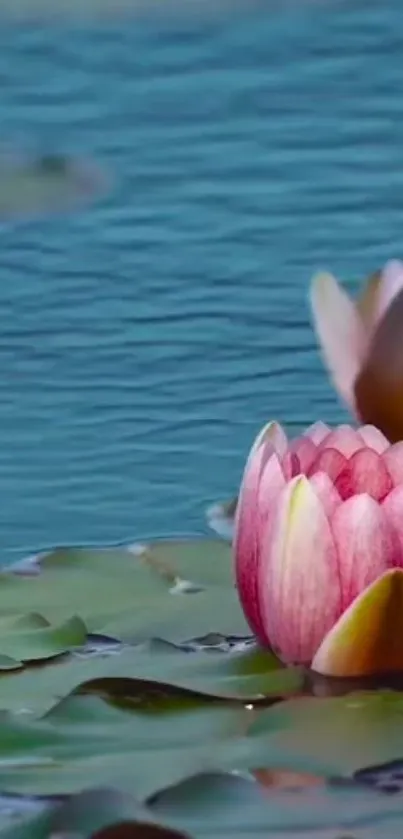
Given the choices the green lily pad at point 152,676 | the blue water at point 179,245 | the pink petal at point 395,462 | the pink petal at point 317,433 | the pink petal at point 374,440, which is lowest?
the green lily pad at point 152,676

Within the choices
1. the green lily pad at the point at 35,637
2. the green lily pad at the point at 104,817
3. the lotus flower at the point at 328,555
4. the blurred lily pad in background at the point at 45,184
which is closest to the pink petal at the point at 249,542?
the lotus flower at the point at 328,555

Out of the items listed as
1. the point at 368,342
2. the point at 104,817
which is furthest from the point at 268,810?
the point at 368,342

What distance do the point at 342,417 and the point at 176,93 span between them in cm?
93

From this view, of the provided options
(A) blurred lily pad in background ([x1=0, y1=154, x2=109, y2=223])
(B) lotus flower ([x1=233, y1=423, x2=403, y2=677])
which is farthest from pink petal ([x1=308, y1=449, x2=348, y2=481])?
(A) blurred lily pad in background ([x1=0, y1=154, x2=109, y2=223])

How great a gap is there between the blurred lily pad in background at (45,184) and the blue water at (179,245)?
0.02 m

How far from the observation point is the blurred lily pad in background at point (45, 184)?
242cm

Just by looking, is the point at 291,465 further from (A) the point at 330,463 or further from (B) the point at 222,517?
(B) the point at 222,517

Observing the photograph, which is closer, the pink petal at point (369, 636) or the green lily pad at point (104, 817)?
the green lily pad at point (104, 817)

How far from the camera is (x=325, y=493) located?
→ 1336 mm

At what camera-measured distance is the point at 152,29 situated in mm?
3088

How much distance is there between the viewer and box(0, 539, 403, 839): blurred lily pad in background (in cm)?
118

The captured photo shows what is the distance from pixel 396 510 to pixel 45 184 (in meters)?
1.32

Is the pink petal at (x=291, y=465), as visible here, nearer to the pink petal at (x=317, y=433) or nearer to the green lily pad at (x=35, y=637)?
the pink petal at (x=317, y=433)

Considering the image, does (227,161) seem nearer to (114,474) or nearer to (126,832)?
(114,474)
